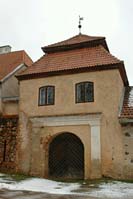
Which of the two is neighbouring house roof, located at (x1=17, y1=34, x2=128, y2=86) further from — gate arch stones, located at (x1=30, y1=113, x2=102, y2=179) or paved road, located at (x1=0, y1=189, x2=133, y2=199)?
paved road, located at (x1=0, y1=189, x2=133, y2=199)

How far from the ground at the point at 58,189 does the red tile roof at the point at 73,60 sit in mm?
5758

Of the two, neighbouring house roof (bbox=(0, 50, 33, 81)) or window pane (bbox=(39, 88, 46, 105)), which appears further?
neighbouring house roof (bbox=(0, 50, 33, 81))

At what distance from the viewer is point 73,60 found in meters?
17.5

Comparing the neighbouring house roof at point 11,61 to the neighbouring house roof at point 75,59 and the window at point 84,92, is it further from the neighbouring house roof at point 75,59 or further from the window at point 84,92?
the window at point 84,92

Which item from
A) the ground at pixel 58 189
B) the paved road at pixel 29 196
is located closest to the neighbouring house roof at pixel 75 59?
the ground at pixel 58 189

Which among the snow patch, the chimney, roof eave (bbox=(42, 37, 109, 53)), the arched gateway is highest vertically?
the chimney

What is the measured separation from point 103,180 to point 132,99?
4704 mm

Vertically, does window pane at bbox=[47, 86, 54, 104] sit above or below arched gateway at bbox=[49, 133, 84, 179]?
above

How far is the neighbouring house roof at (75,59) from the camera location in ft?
54.1

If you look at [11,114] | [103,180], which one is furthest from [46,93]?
[103,180]

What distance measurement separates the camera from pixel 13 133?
56.4 feet

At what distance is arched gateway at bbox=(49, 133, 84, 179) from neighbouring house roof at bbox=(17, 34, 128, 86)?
3.47 meters

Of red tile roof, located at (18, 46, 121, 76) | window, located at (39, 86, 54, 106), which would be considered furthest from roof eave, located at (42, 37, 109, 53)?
window, located at (39, 86, 54, 106)

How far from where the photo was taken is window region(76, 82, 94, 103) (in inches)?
639
